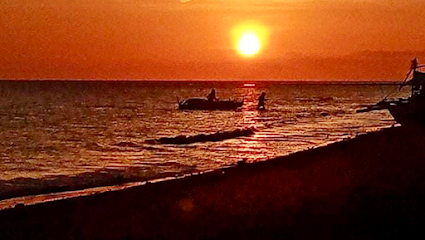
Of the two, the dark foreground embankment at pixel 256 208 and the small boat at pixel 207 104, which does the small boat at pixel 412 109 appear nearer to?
the dark foreground embankment at pixel 256 208

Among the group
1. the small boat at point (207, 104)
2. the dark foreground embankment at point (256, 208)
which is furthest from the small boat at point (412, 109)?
the small boat at point (207, 104)

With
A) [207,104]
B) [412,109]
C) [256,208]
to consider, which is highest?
[207,104]

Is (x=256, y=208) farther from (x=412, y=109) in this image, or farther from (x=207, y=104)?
(x=207, y=104)

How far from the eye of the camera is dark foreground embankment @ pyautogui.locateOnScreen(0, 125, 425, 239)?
11117mm

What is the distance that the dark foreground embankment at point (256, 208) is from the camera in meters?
11.1

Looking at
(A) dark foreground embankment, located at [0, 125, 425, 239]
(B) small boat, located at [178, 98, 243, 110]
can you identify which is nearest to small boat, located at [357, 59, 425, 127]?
(A) dark foreground embankment, located at [0, 125, 425, 239]

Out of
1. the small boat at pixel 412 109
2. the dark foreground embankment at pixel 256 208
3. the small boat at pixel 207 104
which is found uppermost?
the small boat at pixel 207 104

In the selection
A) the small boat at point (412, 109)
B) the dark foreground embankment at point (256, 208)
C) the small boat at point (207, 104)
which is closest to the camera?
the dark foreground embankment at point (256, 208)

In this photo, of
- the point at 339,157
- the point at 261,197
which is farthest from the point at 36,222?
the point at 339,157

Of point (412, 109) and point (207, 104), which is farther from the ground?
point (207, 104)

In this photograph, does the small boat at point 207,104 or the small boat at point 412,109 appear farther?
the small boat at point 207,104

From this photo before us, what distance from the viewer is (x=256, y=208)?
1303 centimetres

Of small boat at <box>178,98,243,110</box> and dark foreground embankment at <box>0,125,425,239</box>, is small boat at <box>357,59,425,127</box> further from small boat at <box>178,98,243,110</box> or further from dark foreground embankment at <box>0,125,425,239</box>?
small boat at <box>178,98,243,110</box>

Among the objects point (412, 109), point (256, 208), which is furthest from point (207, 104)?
point (256, 208)
